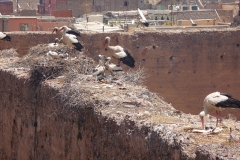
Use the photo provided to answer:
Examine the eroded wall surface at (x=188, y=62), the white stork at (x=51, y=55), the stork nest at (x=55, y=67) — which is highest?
the white stork at (x=51, y=55)

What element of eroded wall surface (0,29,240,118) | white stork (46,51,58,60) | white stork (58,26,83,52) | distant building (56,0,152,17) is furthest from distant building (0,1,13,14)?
white stork (46,51,58,60)

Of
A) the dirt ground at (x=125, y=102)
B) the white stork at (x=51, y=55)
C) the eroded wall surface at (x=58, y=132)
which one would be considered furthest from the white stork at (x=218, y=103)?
the white stork at (x=51, y=55)

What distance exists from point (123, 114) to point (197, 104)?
698 inches

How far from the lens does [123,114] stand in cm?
1002

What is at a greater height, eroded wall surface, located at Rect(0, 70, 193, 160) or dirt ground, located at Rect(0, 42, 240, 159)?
dirt ground, located at Rect(0, 42, 240, 159)

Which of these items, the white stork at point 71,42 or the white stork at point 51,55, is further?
the white stork at point 71,42

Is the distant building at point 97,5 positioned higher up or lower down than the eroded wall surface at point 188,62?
higher up

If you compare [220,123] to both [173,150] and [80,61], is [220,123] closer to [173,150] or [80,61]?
[173,150]

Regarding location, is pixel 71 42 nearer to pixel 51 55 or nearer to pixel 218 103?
pixel 51 55

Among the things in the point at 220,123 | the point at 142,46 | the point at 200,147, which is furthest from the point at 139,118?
the point at 142,46

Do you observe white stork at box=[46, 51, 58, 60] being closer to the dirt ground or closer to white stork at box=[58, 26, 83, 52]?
the dirt ground

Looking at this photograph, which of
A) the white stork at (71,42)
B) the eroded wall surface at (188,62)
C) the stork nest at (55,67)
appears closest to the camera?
the stork nest at (55,67)

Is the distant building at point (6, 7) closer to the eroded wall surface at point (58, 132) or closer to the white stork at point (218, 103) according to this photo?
the eroded wall surface at point (58, 132)

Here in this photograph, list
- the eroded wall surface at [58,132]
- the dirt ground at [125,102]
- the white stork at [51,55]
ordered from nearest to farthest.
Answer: the dirt ground at [125,102]
the eroded wall surface at [58,132]
the white stork at [51,55]
